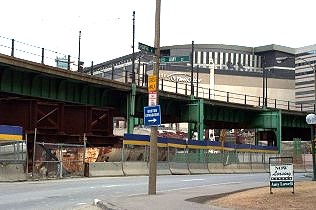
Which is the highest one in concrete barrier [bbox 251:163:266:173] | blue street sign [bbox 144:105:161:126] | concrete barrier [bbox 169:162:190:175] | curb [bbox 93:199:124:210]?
blue street sign [bbox 144:105:161:126]

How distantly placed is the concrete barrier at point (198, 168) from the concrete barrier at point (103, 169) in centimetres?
970

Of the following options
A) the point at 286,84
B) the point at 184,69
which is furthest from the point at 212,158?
the point at 286,84

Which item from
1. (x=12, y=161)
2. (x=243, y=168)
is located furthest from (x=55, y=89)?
(x=243, y=168)

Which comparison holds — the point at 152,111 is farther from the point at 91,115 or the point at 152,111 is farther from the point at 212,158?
the point at 212,158

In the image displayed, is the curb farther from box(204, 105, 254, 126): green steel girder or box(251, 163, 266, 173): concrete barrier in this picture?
box(204, 105, 254, 126): green steel girder

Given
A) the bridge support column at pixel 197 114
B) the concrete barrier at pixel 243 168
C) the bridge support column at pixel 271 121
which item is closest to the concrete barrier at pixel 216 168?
the concrete barrier at pixel 243 168

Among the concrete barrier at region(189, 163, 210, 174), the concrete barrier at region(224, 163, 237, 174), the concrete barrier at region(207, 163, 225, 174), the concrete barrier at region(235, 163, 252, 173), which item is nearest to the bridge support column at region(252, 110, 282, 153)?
the concrete barrier at region(235, 163, 252, 173)

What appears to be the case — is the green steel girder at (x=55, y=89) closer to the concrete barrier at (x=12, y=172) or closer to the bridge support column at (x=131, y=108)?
the bridge support column at (x=131, y=108)

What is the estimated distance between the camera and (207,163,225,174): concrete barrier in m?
44.0

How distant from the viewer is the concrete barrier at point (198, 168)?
41406mm

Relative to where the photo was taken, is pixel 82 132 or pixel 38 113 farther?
pixel 82 132

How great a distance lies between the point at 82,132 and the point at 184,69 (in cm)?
11703

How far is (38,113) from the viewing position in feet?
120

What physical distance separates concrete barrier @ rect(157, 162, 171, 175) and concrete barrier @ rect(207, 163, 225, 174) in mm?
6197
